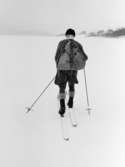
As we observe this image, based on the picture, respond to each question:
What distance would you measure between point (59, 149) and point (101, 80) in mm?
2266

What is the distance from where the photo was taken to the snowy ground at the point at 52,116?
2545 mm

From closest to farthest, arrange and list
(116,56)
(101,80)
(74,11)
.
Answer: (101,80) → (116,56) → (74,11)

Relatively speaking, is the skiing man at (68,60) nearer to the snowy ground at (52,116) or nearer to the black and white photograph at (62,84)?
the black and white photograph at (62,84)

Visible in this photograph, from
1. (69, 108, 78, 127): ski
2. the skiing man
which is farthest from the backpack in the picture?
(69, 108, 78, 127): ski

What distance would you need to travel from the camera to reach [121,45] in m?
6.57

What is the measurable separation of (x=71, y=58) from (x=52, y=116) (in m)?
0.72

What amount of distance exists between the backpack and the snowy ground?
0.61 meters

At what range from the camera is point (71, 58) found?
3.10 m

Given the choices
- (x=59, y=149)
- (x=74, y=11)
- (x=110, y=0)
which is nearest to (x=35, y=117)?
(x=59, y=149)

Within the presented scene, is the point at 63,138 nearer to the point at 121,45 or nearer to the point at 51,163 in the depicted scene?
the point at 51,163

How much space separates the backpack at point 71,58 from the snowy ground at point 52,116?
61cm

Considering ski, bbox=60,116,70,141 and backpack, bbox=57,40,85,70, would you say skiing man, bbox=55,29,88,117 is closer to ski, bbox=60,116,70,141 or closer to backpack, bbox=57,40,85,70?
backpack, bbox=57,40,85,70

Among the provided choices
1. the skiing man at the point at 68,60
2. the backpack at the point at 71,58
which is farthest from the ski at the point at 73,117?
the backpack at the point at 71,58

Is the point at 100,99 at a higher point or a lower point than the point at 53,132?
higher
